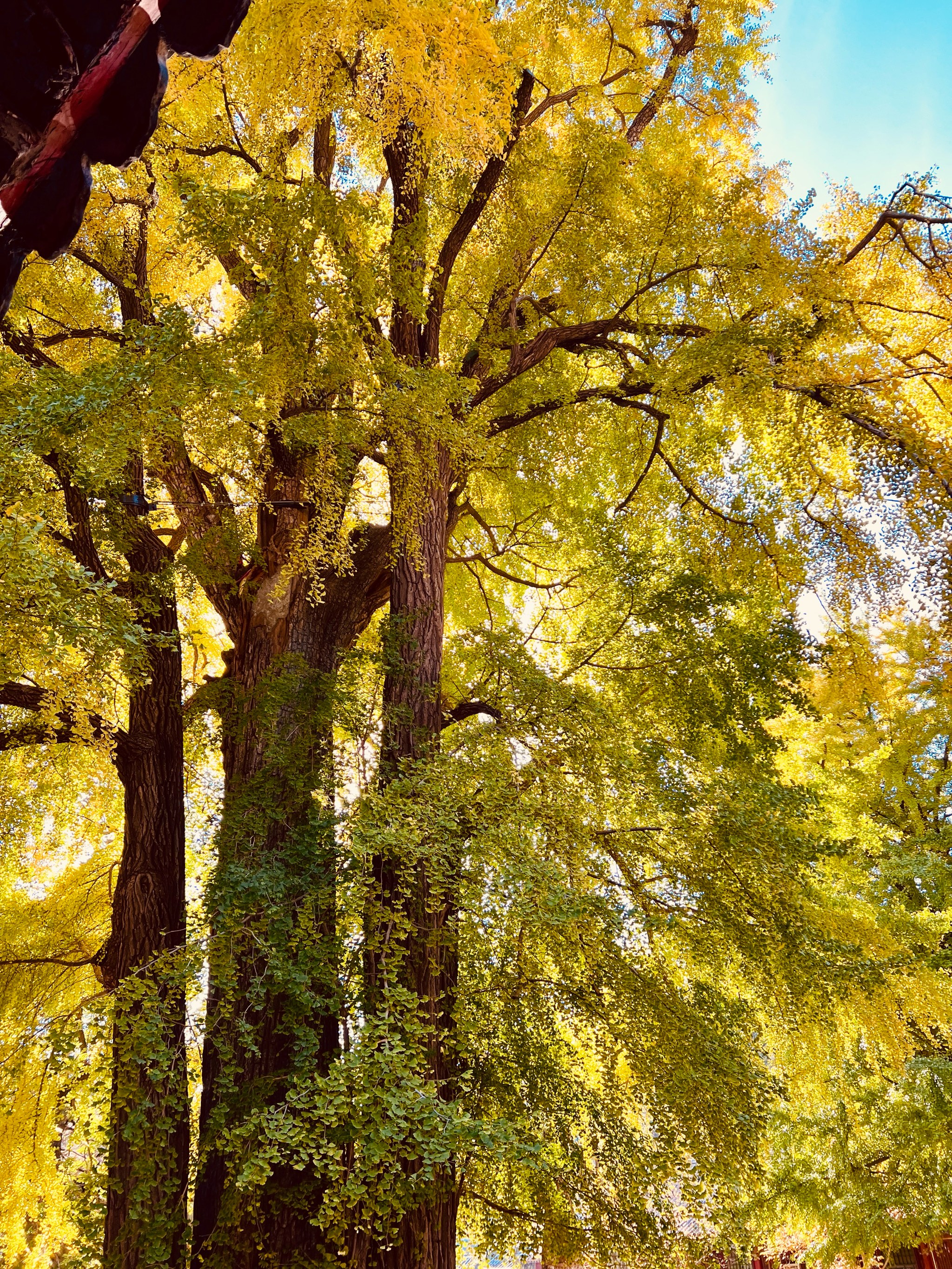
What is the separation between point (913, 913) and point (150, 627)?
331 inches

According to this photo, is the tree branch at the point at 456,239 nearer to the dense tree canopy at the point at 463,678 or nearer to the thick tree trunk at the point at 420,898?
the dense tree canopy at the point at 463,678

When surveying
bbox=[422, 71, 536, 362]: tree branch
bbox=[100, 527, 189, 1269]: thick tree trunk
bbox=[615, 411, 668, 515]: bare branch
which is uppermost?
bbox=[422, 71, 536, 362]: tree branch

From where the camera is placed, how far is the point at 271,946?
5254mm

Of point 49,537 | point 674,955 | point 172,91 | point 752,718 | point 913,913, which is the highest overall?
point 172,91

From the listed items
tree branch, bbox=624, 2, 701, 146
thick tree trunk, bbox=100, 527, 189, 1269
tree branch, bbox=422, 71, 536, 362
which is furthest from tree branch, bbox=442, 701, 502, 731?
tree branch, bbox=624, 2, 701, 146

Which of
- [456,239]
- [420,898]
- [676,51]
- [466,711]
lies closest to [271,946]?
[420,898]

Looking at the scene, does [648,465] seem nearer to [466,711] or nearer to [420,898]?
[466,711]

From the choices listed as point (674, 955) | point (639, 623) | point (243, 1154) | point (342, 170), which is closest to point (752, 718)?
point (639, 623)

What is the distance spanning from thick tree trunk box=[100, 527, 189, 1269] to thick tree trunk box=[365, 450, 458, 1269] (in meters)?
1.15

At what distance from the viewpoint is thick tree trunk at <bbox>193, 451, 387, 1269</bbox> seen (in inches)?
207

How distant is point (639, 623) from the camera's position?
799 centimetres

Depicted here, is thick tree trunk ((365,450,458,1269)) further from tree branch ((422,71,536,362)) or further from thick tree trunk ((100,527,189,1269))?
tree branch ((422,71,536,362))

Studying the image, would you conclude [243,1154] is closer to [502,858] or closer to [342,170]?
[502,858]

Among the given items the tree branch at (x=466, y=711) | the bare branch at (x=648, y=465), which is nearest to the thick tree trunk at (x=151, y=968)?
the tree branch at (x=466, y=711)
